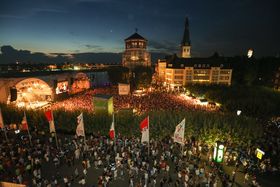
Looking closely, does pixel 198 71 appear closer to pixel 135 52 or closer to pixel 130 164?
pixel 135 52

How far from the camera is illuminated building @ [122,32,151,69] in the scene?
360 feet

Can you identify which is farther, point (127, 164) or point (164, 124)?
point (164, 124)

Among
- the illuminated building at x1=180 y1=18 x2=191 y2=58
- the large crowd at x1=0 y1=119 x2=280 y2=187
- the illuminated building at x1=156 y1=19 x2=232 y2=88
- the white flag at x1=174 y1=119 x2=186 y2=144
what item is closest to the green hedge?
the large crowd at x1=0 y1=119 x2=280 y2=187

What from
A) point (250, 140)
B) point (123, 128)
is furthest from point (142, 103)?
point (250, 140)

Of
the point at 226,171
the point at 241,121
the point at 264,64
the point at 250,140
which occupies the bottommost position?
the point at 226,171

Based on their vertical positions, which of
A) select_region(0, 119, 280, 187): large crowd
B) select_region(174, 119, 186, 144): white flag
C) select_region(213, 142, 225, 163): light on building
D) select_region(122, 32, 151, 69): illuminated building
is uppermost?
select_region(122, 32, 151, 69): illuminated building

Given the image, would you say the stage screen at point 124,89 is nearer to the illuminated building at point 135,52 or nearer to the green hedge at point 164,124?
the green hedge at point 164,124

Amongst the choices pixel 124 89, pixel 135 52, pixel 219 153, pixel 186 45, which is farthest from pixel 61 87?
pixel 186 45

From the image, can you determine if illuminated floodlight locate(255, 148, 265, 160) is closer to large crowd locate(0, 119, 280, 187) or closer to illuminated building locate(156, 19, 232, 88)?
large crowd locate(0, 119, 280, 187)

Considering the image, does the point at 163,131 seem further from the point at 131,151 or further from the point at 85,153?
the point at 85,153

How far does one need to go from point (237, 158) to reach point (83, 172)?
55.7 ft

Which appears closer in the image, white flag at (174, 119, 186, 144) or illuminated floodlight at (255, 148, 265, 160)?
white flag at (174, 119, 186, 144)

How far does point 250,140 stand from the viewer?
2366 centimetres

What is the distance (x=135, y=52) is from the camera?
11062 centimetres
